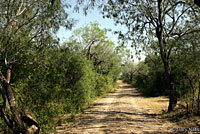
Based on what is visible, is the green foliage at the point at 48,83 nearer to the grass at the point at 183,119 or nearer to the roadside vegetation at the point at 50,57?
the roadside vegetation at the point at 50,57

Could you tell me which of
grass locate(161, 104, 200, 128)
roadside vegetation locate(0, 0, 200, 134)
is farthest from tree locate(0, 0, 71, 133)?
grass locate(161, 104, 200, 128)

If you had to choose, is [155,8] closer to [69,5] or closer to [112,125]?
[69,5]

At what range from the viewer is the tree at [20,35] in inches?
268

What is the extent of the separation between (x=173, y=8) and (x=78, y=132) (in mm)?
9236

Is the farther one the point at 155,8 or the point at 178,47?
the point at 155,8

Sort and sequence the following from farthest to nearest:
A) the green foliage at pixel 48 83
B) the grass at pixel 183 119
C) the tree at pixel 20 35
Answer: the green foliage at pixel 48 83, the grass at pixel 183 119, the tree at pixel 20 35

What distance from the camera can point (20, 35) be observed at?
809 cm

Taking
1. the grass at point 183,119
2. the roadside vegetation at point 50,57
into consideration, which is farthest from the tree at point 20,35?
the grass at point 183,119

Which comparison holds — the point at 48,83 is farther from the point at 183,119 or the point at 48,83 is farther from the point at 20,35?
the point at 183,119

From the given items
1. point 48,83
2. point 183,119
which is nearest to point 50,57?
point 48,83

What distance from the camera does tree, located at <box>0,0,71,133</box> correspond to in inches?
268

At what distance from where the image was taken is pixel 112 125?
28.3 feet

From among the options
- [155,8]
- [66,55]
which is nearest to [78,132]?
[66,55]

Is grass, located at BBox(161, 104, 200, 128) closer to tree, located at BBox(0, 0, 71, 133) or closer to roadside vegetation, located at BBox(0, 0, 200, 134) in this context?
roadside vegetation, located at BBox(0, 0, 200, 134)
